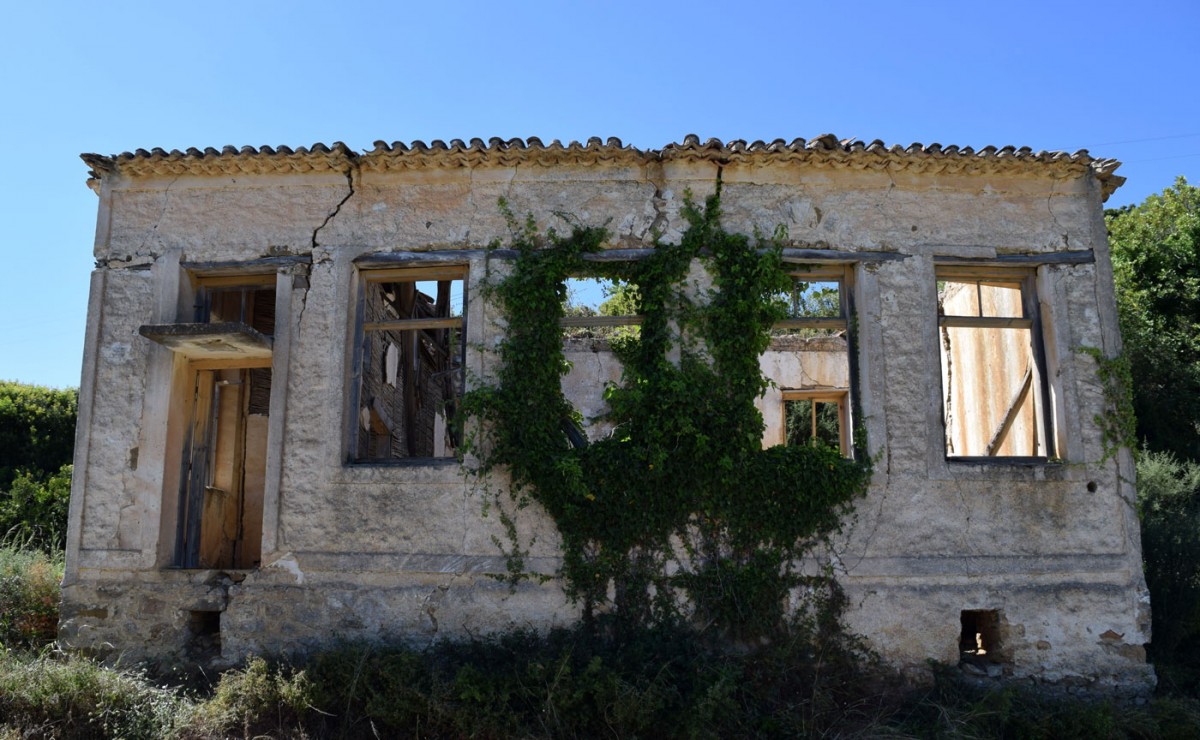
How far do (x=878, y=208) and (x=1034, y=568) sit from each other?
3347 mm

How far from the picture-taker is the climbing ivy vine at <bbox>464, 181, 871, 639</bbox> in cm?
793

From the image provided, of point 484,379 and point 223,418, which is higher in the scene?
point 484,379

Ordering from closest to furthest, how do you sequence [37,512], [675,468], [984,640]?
[675,468] < [984,640] < [37,512]

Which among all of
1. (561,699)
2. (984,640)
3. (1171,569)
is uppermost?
(1171,569)

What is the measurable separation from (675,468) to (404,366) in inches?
262

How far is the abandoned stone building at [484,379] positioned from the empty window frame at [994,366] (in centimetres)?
6

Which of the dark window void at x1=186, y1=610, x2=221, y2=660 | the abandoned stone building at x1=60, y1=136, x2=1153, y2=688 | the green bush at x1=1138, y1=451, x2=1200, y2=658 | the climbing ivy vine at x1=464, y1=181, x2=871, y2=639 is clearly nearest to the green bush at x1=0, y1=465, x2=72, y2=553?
the abandoned stone building at x1=60, y1=136, x2=1153, y2=688

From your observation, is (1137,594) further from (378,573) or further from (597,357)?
(597,357)

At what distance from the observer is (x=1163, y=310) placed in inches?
612

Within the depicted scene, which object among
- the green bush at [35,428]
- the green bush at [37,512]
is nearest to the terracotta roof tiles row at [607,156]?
the green bush at [37,512]

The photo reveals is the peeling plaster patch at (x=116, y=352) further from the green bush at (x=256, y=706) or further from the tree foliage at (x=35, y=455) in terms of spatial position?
the tree foliage at (x=35, y=455)

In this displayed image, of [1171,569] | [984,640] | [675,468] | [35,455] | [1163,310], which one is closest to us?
[675,468]

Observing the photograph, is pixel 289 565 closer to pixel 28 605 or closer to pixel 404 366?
pixel 28 605

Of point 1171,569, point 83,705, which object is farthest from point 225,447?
point 1171,569
